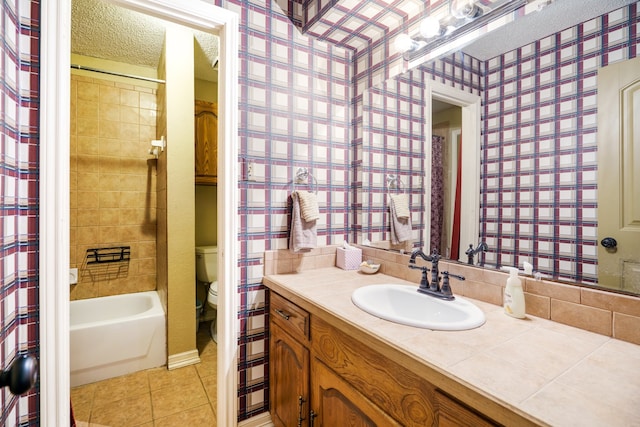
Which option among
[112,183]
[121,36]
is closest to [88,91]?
[121,36]

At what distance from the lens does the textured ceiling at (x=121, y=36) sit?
198 cm

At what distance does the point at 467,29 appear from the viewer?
1242mm

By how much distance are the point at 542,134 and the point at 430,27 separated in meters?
0.72

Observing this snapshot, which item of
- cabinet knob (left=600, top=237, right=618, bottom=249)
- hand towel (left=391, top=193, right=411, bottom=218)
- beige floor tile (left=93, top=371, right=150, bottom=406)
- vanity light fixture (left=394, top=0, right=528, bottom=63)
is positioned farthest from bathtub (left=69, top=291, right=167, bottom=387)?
cabinet knob (left=600, top=237, right=618, bottom=249)

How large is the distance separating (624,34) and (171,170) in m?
2.37

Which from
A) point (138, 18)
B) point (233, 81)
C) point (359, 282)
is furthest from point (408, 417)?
point (138, 18)

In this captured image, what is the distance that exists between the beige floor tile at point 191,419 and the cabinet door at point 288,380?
1.44 ft

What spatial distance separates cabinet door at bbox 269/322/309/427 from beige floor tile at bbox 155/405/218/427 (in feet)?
1.44

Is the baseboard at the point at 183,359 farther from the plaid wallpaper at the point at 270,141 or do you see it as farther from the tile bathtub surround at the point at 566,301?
the tile bathtub surround at the point at 566,301

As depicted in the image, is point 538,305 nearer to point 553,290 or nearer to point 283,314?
point 553,290

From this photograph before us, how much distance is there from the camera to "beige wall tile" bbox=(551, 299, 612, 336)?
828 mm

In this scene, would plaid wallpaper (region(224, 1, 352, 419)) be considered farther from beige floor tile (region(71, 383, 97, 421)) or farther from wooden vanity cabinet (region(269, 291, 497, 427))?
beige floor tile (region(71, 383, 97, 421))

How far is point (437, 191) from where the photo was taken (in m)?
1.38

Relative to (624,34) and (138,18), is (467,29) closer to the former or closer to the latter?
(624,34)
